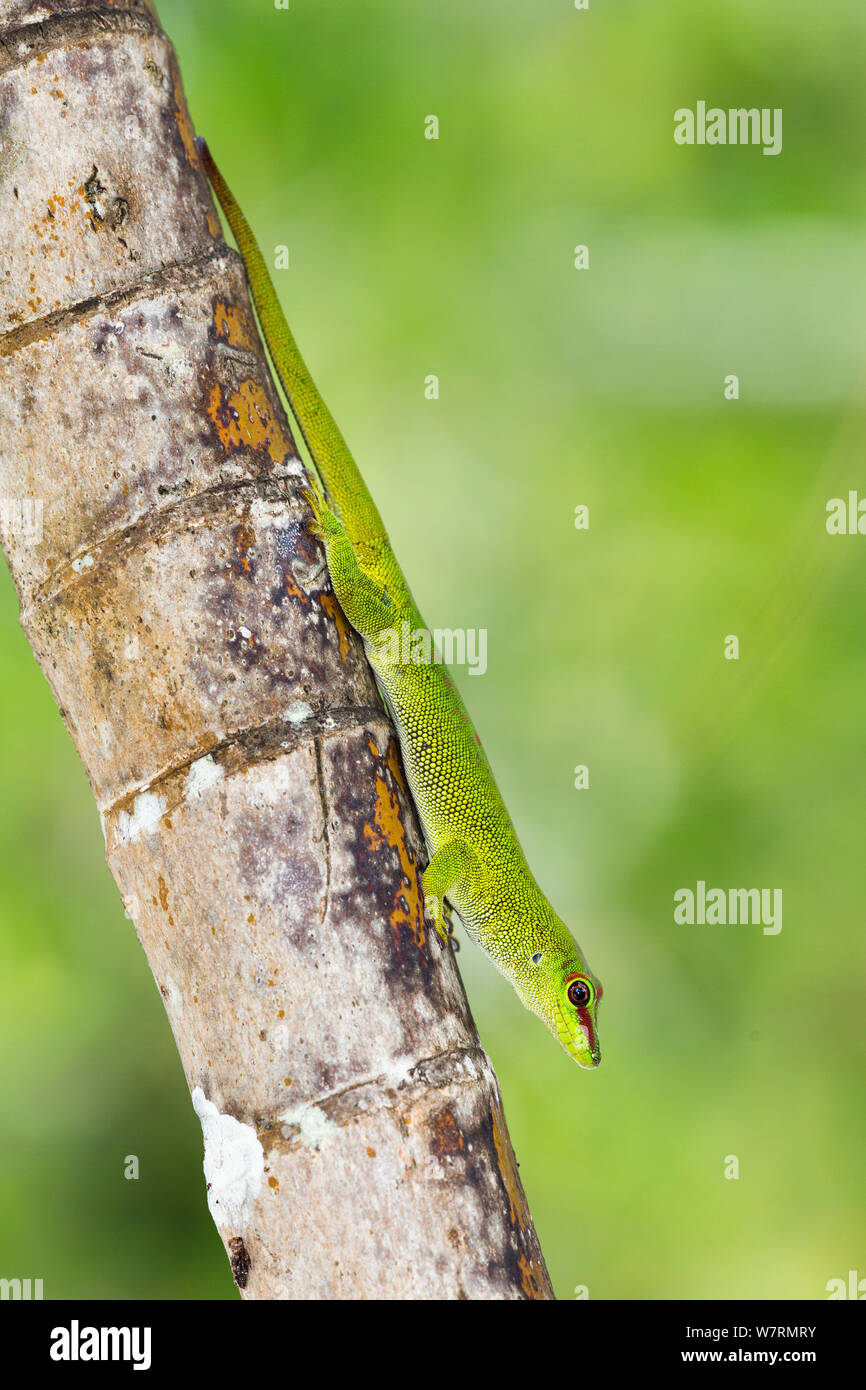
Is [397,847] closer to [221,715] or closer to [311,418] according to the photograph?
[221,715]

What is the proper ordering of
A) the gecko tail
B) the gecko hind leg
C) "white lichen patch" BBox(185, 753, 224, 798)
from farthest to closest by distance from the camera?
the gecko tail < the gecko hind leg < "white lichen patch" BBox(185, 753, 224, 798)

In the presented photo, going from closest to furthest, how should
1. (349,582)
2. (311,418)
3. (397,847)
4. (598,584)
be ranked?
(397,847), (349,582), (311,418), (598,584)

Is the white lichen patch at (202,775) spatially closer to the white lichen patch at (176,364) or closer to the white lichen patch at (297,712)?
the white lichen patch at (297,712)

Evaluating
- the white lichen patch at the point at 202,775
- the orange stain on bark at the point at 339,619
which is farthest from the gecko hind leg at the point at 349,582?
the white lichen patch at the point at 202,775

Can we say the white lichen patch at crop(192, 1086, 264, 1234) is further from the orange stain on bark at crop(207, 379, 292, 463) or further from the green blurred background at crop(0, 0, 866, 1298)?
the green blurred background at crop(0, 0, 866, 1298)

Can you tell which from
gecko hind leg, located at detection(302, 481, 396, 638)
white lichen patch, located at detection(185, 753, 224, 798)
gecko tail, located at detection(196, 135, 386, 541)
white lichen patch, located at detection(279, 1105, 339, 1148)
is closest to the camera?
white lichen patch, located at detection(279, 1105, 339, 1148)

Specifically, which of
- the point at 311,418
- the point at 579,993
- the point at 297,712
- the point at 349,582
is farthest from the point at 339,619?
the point at 579,993

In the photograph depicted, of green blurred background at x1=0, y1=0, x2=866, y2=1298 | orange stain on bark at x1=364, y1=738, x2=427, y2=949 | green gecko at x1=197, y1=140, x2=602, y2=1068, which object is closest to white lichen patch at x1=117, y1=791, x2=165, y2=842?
orange stain on bark at x1=364, y1=738, x2=427, y2=949
